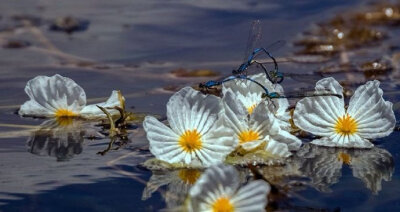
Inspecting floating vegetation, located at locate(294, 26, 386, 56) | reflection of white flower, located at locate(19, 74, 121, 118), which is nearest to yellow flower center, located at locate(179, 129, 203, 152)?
reflection of white flower, located at locate(19, 74, 121, 118)

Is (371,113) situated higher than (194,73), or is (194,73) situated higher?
(194,73)

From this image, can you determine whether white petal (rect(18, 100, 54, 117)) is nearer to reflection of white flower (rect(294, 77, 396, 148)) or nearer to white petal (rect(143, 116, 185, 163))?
white petal (rect(143, 116, 185, 163))

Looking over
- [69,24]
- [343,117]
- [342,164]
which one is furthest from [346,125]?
[69,24]

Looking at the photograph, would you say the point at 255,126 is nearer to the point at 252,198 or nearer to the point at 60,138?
the point at 252,198

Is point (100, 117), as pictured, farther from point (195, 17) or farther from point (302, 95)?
point (195, 17)

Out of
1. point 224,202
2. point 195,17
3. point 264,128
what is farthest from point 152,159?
point 195,17

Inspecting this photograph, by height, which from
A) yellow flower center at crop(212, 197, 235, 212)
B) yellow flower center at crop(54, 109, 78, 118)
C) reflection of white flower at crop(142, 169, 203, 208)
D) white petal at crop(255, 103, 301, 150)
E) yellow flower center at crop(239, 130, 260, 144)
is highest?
yellow flower center at crop(54, 109, 78, 118)

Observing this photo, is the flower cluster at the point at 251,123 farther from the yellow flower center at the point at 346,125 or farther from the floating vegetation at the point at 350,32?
the floating vegetation at the point at 350,32
